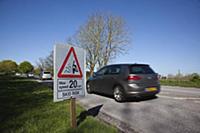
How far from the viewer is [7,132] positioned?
3588 mm

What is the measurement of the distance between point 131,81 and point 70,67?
3.72 meters

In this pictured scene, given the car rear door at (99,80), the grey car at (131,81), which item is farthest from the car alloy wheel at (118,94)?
the car rear door at (99,80)

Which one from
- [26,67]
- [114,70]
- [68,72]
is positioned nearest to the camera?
[68,72]

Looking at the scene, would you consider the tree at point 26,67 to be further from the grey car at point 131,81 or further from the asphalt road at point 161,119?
the asphalt road at point 161,119

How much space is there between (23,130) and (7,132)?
33 centimetres

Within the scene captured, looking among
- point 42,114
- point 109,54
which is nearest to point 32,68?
point 109,54

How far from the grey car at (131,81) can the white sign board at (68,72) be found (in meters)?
3.28

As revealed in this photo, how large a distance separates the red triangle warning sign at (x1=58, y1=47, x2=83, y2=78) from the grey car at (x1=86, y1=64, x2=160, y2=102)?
3429 mm

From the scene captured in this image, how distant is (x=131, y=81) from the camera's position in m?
6.52

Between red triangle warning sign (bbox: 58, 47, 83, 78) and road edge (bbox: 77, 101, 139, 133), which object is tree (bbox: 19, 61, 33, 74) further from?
red triangle warning sign (bbox: 58, 47, 83, 78)

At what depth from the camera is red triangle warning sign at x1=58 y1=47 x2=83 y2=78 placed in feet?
10.7

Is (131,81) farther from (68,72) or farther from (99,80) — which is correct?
(68,72)

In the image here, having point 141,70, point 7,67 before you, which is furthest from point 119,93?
point 7,67

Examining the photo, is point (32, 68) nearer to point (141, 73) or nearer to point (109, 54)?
point (109, 54)
